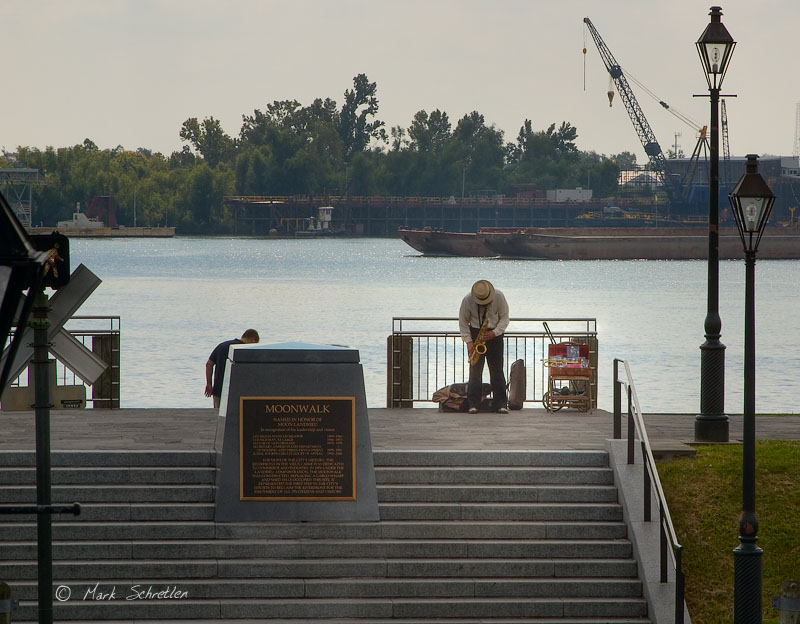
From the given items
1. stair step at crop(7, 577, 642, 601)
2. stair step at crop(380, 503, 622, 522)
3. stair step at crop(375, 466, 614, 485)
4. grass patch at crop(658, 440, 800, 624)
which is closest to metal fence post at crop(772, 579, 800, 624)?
grass patch at crop(658, 440, 800, 624)

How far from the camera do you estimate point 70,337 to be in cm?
1638

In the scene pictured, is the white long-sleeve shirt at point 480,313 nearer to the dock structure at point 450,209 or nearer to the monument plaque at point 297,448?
the monument plaque at point 297,448

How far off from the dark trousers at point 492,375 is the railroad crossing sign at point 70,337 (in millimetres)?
4621

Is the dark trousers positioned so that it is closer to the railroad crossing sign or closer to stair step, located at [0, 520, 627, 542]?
stair step, located at [0, 520, 627, 542]

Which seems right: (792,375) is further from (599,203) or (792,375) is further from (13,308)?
(599,203)

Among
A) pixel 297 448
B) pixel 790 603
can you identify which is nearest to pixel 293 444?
pixel 297 448

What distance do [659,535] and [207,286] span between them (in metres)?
87.7

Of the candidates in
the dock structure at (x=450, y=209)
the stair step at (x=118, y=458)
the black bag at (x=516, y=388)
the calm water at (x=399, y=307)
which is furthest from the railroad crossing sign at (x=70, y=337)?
the dock structure at (x=450, y=209)

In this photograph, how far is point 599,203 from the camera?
179 meters

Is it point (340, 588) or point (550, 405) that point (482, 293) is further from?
point (340, 588)

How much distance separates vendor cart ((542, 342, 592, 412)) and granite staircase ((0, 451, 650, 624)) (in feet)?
12.8

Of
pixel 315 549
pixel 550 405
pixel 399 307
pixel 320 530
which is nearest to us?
pixel 315 549

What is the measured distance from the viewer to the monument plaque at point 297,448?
39.9 ft

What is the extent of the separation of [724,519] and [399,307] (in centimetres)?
6340
